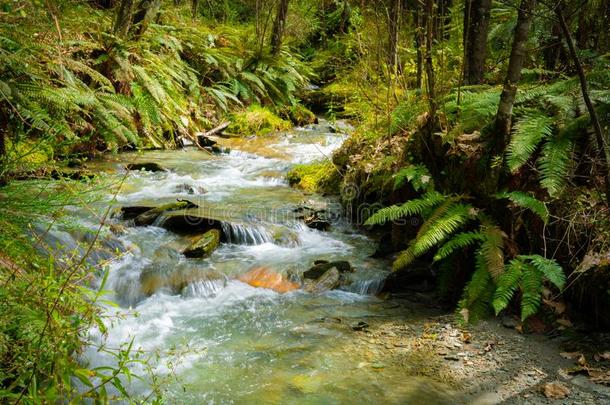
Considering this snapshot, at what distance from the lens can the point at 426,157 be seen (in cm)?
563

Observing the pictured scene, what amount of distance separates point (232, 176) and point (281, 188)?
3.79ft

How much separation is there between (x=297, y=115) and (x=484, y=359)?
11977 mm

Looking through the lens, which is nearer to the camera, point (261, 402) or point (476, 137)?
point (261, 402)

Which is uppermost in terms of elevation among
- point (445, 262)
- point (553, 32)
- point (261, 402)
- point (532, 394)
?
point (553, 32)

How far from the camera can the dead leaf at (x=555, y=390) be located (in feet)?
10.4

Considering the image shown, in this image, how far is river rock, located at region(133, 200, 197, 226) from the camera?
6.66 m

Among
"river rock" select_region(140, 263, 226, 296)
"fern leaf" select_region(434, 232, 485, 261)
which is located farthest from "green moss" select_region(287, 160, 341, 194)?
"fern leaf" select_region(434, 232, 485, 261)

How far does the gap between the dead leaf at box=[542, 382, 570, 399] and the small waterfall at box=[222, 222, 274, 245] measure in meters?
4.03

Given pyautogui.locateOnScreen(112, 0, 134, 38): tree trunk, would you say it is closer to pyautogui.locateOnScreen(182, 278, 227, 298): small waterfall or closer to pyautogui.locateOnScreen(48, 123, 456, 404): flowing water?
pyautogui.locateOnScreen(48, 123, 456, 404): flowing water

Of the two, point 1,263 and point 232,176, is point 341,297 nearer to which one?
point 1,263

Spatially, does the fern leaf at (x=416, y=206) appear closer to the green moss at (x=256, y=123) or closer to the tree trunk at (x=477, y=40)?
the tree trunk at (x=477, y=40)

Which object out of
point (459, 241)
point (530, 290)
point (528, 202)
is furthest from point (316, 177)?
point (530, 290)

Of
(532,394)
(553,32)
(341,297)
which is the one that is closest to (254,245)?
(341,297)

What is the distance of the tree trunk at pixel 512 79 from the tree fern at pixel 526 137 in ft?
0.41
